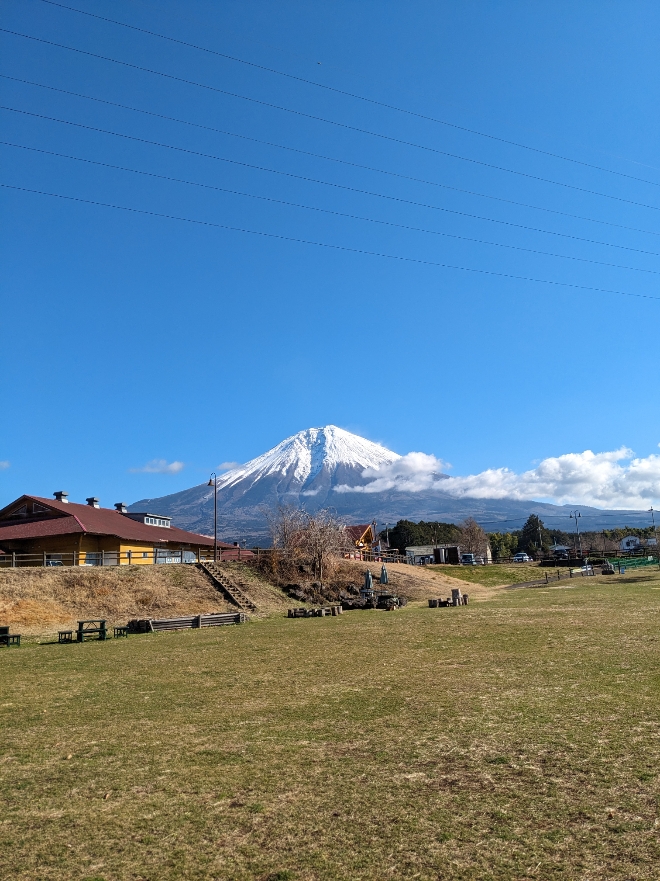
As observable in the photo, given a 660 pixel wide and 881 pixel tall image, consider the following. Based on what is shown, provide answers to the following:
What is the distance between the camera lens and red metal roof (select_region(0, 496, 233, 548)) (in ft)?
157

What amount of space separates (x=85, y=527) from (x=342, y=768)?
4353 centimetres

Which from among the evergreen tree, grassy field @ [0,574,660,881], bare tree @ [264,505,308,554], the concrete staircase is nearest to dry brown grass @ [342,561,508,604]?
bare tree @ [264,505,308,554]

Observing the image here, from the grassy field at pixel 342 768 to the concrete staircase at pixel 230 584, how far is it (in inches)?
888

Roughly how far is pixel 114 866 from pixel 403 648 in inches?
566

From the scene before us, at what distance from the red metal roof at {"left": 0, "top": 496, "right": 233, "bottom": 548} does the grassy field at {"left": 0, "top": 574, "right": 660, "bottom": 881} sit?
3254 cm

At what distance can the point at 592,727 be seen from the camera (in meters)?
9.56

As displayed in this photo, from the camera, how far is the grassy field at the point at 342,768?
19.4ft

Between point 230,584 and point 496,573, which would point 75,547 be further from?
point 496,573

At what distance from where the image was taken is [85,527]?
4753 cm

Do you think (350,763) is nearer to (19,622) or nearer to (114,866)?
(114,866)

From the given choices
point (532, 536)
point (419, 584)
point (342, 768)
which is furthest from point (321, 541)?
point (532, 536)

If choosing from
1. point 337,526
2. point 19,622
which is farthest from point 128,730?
point 337,526

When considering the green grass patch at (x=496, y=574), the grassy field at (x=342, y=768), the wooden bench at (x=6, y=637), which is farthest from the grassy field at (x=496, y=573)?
the grassy field at (x=342, y=768)

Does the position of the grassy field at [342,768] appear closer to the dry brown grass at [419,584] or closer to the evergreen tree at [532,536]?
the dry brown grass at [419,584]
